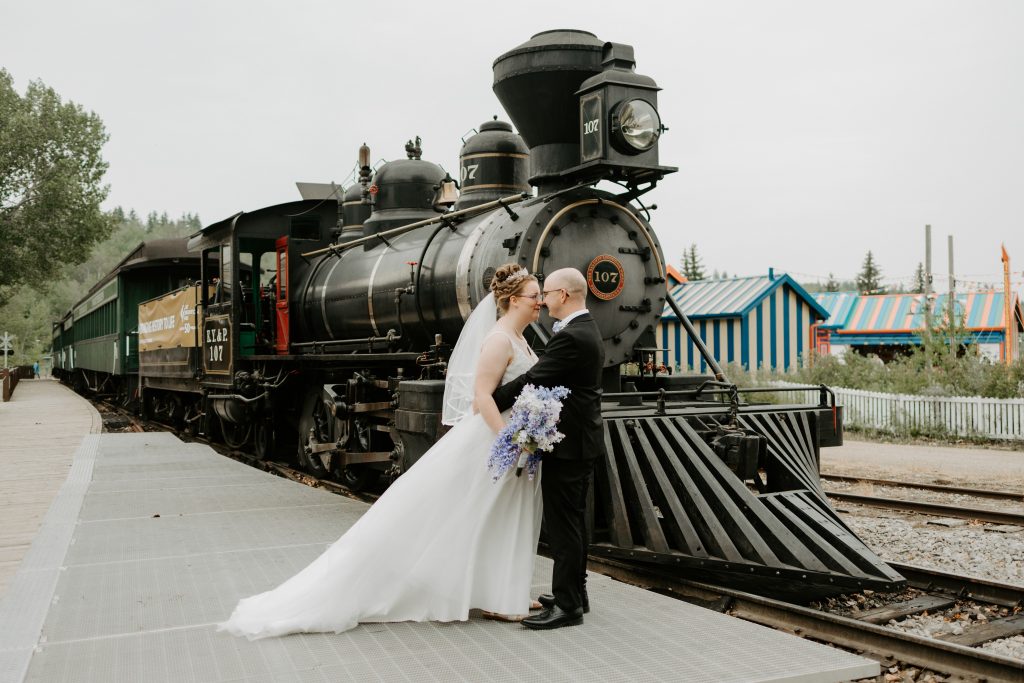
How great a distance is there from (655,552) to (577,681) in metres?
1.84

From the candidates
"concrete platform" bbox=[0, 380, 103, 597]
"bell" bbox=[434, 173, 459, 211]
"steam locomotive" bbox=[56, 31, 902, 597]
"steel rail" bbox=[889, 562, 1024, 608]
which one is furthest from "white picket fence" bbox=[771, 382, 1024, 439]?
"concrete platform" bbox=[0, 380, 103, 597]

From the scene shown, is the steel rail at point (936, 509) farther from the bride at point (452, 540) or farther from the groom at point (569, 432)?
the bride at point (452, 540)

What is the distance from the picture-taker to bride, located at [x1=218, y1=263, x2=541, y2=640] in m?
3.92

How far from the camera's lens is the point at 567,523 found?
3883 millimetres

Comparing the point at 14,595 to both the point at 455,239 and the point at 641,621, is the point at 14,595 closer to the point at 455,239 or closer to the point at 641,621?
the point at 641,621

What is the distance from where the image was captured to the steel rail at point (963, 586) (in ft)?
16.1

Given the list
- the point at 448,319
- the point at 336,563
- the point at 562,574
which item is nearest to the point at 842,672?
the point at 562,574

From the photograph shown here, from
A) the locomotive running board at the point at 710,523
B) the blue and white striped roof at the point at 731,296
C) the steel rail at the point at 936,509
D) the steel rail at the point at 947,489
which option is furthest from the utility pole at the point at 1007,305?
the locomotive running board at the point at 710,523

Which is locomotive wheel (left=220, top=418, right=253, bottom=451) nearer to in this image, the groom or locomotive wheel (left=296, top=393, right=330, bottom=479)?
locomotive wheel (left=296, top=393, right=330, bottom=479)

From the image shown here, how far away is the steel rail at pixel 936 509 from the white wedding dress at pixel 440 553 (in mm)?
5372

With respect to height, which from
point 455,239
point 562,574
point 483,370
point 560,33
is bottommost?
point 562,574

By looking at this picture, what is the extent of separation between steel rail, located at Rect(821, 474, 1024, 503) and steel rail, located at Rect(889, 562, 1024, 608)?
4100mm

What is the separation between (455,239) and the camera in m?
7.26

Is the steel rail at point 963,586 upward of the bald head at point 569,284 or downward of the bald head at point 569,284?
downward
